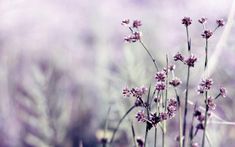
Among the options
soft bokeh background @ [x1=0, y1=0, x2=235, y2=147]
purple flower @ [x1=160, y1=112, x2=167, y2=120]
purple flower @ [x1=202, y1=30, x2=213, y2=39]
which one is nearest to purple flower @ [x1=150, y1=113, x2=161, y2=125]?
purple flower @ [x1=160, y1=112, x2=167, y2=120]

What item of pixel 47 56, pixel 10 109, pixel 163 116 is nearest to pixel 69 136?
pixel 10 109

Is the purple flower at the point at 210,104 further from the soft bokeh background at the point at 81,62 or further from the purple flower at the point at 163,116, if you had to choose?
the soft bokeh background at the point at 81,62

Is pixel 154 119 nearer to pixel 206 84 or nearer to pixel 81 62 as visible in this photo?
pixel 206 84

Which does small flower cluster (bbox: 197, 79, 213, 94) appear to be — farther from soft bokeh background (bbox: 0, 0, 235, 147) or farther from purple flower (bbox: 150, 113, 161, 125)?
soft bokeh background (bbox: 0, 0, 235, 147)

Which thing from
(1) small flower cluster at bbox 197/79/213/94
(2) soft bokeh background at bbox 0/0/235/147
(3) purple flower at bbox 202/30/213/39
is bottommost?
(2) soft bokeh background at bbox 0/0/235/147

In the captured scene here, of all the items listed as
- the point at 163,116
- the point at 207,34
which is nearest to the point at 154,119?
the point at 163,116

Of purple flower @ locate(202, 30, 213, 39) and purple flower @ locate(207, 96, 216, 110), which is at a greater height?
purple flower @ locate(202, 30, 213, 39)

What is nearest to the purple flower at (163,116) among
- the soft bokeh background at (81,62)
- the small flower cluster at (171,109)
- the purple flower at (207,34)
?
the small flower cluster at (171,109)

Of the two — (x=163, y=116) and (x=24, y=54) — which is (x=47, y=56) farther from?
(x=163, y=116)
